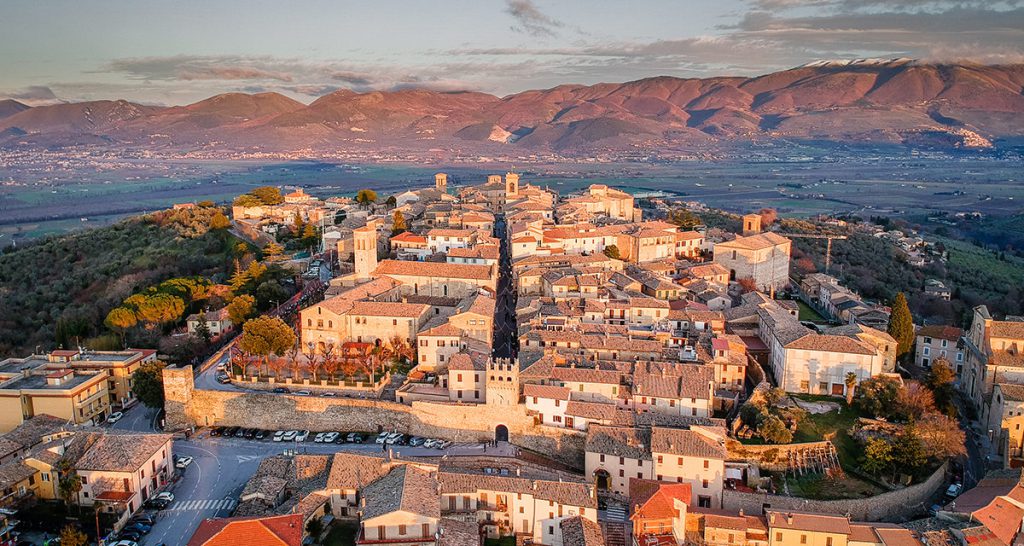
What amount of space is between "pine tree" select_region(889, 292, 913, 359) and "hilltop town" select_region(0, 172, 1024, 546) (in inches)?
4.1

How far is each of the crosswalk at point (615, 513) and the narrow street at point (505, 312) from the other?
32.3 ft

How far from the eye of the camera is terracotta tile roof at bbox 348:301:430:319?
120ft

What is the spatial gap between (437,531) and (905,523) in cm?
1572

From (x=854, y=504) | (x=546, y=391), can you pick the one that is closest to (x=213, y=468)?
(x=546, y=391)

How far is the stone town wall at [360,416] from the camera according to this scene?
29.5 metres

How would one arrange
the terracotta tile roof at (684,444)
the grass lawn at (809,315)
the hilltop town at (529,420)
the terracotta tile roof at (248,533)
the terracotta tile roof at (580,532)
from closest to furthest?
1. the terracotta tile roof at (248,533)
2. the terracotta tile roof at (580,532)
3. the hilltop town at (529,420)
4. the terracotta tile roof at (684,444)
5. the grass lawn at (809,315)

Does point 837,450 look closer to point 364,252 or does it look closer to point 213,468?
point 213,468

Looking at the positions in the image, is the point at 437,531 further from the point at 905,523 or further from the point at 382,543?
the point at 905,523

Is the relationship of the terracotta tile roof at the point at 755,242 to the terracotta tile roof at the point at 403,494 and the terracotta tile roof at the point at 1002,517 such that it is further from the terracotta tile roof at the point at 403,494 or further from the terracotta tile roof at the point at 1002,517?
the terracotta tile roof at the point at 403,494

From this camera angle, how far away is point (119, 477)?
1024 inches

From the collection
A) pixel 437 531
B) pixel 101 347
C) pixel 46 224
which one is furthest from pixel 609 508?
pixel 46 224

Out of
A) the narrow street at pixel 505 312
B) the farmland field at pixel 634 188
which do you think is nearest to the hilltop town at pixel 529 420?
the narrow street at pixel 505 312

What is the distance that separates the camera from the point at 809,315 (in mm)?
45938

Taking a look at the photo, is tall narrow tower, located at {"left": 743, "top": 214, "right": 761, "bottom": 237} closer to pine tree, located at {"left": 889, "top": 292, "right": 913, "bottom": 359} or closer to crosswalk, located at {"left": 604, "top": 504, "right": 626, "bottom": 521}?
pine tree, located at {"left": 889, "top": 292, "right": 913, "bottom": 359}
